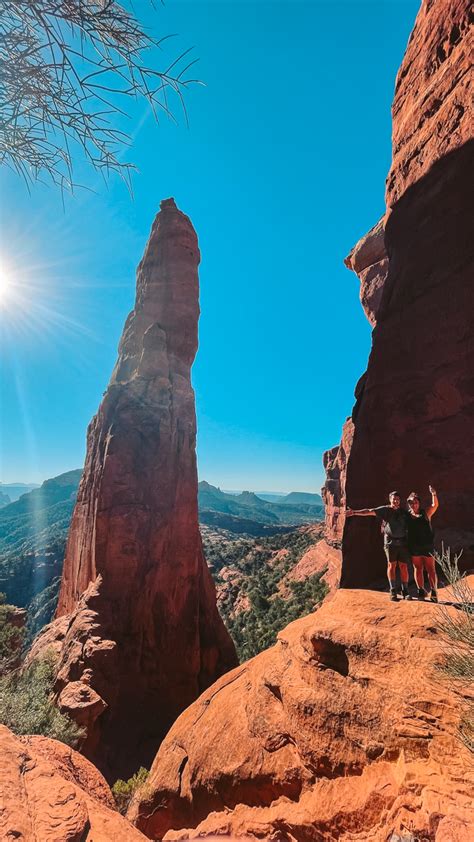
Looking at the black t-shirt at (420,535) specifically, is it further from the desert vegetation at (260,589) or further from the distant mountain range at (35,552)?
the distant mountain range at (35,552)

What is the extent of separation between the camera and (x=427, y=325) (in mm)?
9680

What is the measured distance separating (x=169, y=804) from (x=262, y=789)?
8.21ft

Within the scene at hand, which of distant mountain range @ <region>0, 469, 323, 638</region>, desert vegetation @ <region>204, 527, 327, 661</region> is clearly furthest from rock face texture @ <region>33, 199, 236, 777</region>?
distant mountain range @ <region>0, 469, 323, 638</region>

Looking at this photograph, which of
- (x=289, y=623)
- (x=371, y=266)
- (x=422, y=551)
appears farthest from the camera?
(x=371, y=266)

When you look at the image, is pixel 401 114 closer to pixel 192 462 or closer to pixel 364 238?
pixel 364 238

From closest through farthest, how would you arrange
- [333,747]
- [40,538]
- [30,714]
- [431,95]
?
1. [333,747]
2. [30,714]
3. [431,95]
4. [40,538]

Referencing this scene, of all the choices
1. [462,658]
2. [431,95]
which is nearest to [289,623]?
[462,658]

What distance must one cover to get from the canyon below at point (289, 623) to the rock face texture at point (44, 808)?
23 mm

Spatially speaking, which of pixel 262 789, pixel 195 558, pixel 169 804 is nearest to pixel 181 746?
pixel 169 804

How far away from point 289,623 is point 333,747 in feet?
25.4

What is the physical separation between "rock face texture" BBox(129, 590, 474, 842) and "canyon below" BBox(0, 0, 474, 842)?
0.02 metres

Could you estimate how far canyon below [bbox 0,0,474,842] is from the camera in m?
3.62

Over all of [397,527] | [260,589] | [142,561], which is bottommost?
[260,589]

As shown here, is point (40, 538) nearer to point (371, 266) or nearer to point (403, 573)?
point (371, 266)
